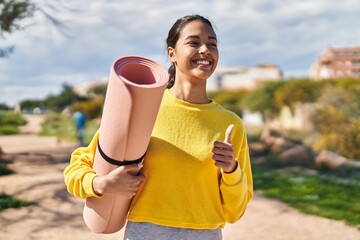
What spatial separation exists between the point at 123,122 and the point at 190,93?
1.18 ft

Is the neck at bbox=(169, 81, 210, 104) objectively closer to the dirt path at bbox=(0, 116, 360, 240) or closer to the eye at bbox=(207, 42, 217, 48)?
the eye at bbox=(207, 42, 217, 48)

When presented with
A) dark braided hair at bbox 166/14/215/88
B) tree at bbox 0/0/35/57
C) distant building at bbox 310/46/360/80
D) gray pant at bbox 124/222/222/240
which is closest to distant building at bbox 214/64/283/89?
distant building at bbox 310/46/360/80

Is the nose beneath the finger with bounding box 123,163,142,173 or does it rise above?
above

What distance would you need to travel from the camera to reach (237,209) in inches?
67.5

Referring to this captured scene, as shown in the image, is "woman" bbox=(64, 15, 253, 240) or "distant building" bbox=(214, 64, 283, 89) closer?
"woman" bbox=(64, 15, 253, 240)

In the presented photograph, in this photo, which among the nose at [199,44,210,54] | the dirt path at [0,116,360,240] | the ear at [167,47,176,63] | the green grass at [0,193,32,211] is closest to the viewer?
the nose at [199,44,210,54]

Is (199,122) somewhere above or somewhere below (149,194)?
above

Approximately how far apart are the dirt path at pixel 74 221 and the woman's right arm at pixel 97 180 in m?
3.89

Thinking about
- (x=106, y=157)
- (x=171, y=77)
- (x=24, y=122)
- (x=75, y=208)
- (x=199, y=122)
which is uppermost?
(x=171, y=77)

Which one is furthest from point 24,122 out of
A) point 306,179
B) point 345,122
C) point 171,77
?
point 171,77

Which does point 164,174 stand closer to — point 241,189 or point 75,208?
point 241,189

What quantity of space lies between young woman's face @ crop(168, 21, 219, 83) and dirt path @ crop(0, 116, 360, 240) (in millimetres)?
4050

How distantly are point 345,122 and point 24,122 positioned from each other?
2118 centimetres

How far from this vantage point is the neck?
1750 millimetres
